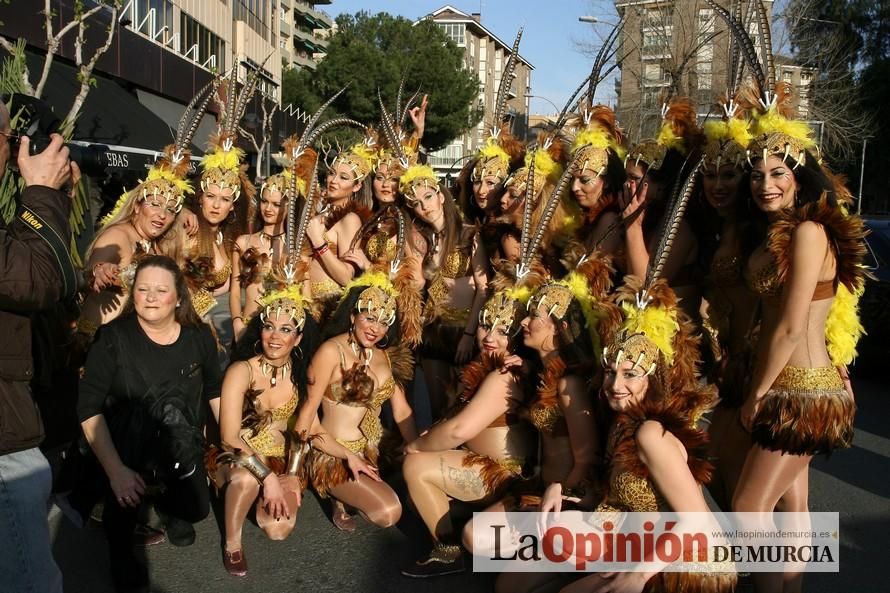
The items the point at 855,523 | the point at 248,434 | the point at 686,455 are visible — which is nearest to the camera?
the point at 686,455

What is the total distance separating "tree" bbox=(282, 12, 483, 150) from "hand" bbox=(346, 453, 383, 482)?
98.0 feet

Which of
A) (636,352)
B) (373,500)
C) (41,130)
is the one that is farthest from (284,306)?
(636,352)

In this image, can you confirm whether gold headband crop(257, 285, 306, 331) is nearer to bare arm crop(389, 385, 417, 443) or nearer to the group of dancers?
the group of dancers

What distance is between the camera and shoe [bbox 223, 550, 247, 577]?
11.6 feet

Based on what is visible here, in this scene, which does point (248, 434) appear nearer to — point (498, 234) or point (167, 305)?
point (167, 305)

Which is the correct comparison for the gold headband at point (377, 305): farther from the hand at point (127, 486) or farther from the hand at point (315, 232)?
the hand at point (127, 486)

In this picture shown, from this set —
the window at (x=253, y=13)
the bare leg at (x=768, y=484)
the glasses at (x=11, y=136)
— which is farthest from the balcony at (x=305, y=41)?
the bare leg at (x=768, y=484)

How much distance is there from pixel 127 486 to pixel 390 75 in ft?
107

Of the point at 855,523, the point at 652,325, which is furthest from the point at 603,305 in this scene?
the point at 855,523

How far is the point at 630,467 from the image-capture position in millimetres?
2906

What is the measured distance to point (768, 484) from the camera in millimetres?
3002

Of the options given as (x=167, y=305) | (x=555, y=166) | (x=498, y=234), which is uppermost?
(x=555, y=166)

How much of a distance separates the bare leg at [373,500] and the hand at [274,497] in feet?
1.25

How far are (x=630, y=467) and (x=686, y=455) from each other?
0.70ft
